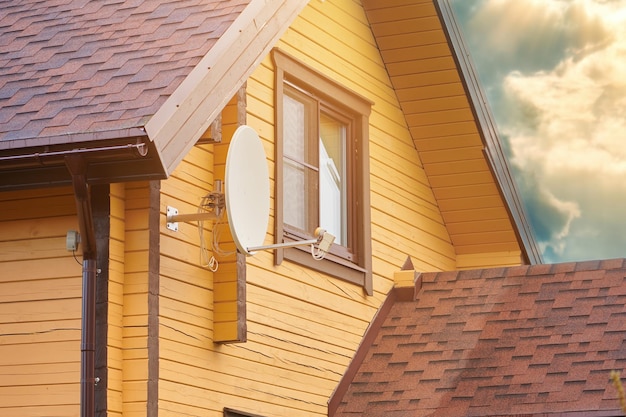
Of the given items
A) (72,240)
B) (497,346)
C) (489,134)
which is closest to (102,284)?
(72,240)

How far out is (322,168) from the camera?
9898 millimetres

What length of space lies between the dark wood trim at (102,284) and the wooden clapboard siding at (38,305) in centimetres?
12

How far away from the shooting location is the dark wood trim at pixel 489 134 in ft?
35.4

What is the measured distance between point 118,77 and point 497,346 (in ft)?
12.8

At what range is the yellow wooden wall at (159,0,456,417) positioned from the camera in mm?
7586

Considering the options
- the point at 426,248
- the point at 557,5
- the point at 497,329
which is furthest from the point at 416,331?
the point at 557,5

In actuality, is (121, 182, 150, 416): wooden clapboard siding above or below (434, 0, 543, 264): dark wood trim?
below

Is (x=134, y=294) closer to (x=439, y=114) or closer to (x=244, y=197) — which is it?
(x=244, y=197)

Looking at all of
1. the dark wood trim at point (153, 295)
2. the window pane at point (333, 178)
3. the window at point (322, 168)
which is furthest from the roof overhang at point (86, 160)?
the window pane at point (333, 178)

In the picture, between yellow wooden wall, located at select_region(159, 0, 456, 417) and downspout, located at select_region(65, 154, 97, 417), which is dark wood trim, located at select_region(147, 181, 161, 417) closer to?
yellow wooden wall, located at select_region(159, 0, 456, 417)

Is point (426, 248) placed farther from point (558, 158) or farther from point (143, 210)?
point (558, 158)

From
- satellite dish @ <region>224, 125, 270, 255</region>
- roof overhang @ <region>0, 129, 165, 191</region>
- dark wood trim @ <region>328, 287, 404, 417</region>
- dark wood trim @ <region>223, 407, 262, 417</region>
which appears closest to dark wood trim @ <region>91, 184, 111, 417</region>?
roof overhang @ <region>0, 129, 165, 191</region>

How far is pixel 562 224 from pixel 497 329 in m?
14.3

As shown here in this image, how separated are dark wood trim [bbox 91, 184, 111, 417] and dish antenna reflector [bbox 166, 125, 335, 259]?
19.2 inches
